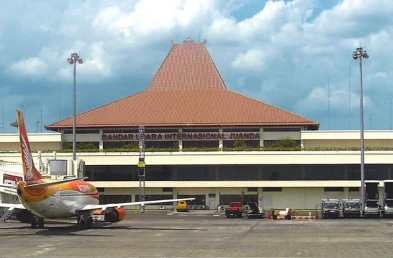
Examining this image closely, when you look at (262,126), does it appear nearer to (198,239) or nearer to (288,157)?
(288,157)

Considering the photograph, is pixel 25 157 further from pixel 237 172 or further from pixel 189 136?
pixel 189 136


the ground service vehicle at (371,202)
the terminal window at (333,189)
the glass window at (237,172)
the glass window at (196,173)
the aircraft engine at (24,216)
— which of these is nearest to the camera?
the aircraft engine at (24,216)

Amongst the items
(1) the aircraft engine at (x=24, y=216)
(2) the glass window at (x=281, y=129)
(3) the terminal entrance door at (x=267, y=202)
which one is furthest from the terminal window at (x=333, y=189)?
(1) the aircraft engine at (x=24, y=216)

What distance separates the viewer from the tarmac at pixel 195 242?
3428 centimetres

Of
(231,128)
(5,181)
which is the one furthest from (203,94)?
(5,181)

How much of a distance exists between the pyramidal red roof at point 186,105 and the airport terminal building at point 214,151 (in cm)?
16

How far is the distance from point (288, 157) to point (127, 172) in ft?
76.2

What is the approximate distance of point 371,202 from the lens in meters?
74.3

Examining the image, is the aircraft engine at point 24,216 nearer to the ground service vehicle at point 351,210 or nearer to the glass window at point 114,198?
the ground service vehicle at point 351,210

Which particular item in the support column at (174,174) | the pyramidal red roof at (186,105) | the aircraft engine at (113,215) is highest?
the pyramidal red roof at (186,105)

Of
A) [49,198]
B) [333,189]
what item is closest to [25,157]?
[49,198]

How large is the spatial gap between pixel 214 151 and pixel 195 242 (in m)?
60.2

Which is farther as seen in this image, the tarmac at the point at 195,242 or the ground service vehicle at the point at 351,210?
the ground service vehicle at the point at 351,210

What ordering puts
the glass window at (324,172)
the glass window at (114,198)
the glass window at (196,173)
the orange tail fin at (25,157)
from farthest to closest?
the glass window at (114,198) → the glass window at (196,173) → the glass window at (324,172) → the orange tail fin at (25,157)
